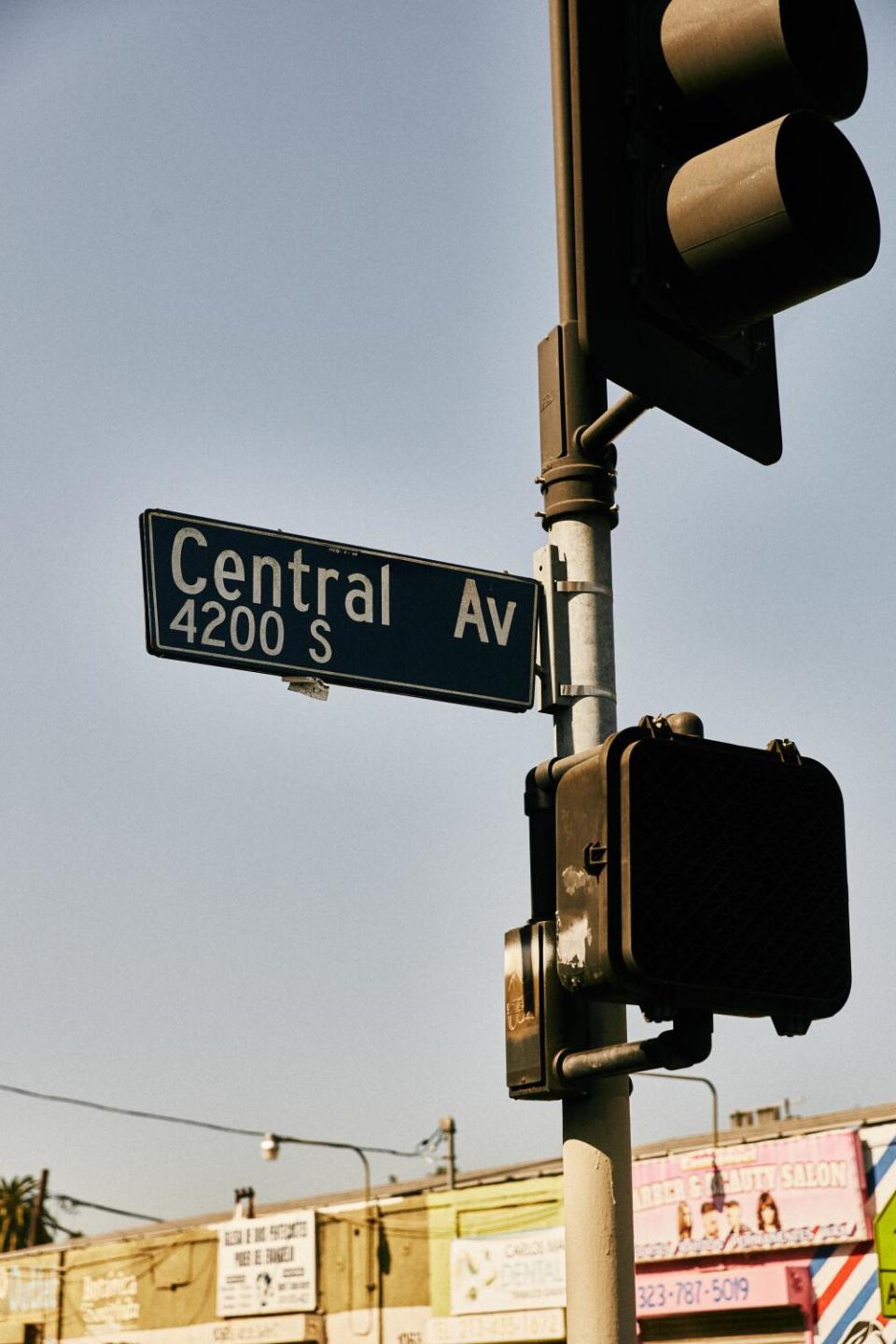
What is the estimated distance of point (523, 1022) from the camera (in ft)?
12.8

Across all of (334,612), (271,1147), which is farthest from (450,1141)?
(334,612)

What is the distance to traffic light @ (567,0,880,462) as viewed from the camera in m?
3.29

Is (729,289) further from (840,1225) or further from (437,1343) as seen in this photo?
(437,1343)

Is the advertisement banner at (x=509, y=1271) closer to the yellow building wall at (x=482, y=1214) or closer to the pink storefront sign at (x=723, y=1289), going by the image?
the yellow building wall at (x=482, y=1214)

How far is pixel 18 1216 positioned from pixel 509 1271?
5074cm

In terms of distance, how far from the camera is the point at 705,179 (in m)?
3.41

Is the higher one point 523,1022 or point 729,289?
point 729,289

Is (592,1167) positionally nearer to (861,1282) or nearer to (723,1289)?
(861,1282)

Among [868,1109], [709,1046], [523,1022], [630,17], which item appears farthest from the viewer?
[868,1109]

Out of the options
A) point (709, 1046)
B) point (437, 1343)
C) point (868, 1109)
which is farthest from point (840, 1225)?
point (709, 1046)

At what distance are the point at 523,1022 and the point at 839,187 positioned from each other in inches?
73.9

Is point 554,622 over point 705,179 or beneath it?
beneath

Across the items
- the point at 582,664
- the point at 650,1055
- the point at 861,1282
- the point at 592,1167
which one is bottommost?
the point at 592,1167

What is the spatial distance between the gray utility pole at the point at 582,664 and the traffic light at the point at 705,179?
0.11m
